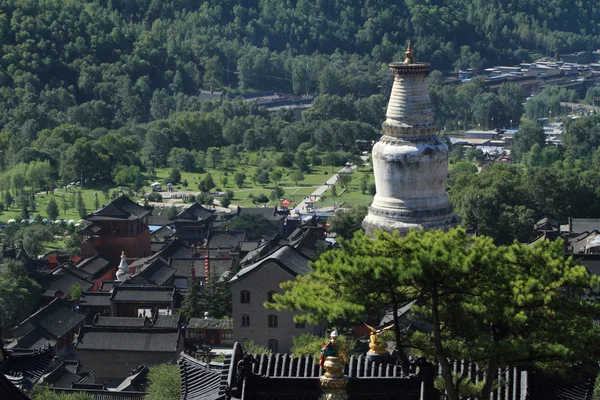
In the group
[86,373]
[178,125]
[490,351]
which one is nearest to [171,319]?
[86,373]

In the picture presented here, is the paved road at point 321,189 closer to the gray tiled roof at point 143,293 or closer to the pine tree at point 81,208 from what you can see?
the pine tree at point 81,208

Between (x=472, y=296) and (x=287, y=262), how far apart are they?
2730cm

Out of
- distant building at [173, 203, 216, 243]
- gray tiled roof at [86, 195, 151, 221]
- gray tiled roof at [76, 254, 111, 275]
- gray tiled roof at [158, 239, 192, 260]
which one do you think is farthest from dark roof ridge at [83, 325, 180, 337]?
distant building at [173, 203, 216, 243]

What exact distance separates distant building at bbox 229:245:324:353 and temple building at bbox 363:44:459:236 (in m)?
3.47

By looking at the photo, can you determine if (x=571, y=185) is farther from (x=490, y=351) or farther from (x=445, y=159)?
(x=490, y=351)

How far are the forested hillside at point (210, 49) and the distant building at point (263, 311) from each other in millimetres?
49713

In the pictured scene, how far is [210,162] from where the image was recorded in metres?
99.8

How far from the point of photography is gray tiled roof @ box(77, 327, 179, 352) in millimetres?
47156

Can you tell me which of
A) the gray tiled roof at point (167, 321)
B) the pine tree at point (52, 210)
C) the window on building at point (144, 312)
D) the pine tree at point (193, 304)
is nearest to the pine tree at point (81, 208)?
the pine tree at point (52, 210)

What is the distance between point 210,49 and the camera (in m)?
150

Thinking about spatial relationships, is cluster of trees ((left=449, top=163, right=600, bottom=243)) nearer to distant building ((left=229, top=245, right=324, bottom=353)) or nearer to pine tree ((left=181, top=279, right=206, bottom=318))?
pine tree ((left=181, top=279, right=206, bottom=318))

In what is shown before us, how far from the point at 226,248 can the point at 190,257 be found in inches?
188

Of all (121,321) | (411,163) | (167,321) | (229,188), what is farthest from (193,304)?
(229,188)

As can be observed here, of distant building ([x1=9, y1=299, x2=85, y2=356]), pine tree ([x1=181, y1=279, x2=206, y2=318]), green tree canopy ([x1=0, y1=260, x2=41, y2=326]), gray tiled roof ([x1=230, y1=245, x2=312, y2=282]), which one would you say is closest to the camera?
gray tiled roof ([x1=230, y1=245, x2=312, y2=282])
